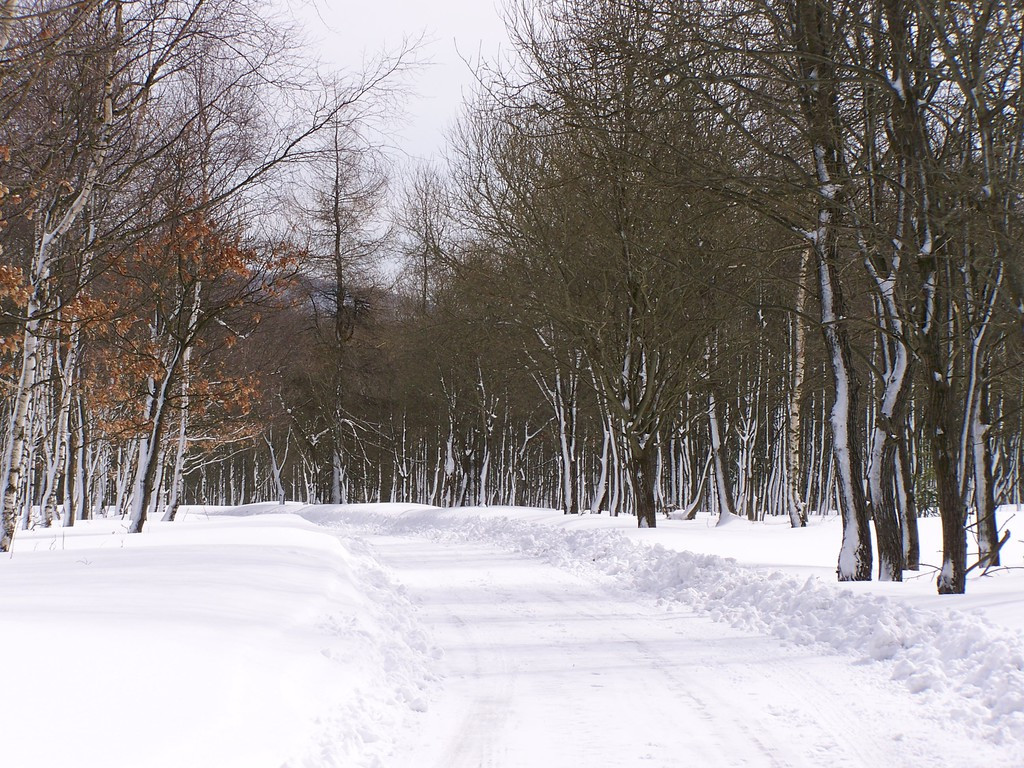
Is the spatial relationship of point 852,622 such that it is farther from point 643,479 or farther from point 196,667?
point 643,479

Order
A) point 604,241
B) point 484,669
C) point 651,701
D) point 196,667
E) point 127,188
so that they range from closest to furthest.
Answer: point 196,667 < point 651,701 < point 484,669 < point 127,188 < point 604,241

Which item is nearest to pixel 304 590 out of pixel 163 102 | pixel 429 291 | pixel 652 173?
pixel 652 173

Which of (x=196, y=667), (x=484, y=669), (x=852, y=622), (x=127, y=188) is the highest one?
(x=127, y=188)

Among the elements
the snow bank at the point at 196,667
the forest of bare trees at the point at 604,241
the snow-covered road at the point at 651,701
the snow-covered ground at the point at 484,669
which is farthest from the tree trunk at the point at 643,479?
the snow bank at the point at 196,667

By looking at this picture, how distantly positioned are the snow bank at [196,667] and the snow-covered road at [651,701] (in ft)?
1.41

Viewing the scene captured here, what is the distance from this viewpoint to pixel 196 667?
4.95 m

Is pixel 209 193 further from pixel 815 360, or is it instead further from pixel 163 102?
pixel 815 360

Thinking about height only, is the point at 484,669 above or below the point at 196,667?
below

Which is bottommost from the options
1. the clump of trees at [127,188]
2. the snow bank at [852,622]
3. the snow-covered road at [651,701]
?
the snow-covered road at [651,701]

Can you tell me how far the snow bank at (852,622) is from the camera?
554 centimetres

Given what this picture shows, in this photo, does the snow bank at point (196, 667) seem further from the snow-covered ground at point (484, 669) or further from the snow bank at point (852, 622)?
the snow bank at point (852, 622)

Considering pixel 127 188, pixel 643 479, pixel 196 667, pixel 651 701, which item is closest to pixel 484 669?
pixel 651 701

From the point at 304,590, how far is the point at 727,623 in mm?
4493

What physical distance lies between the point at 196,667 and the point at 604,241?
638 inches
